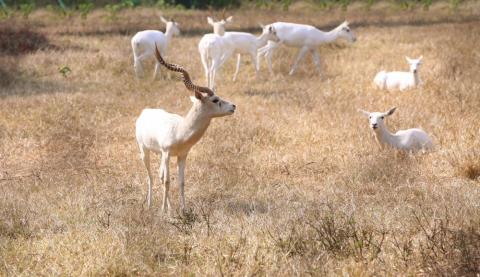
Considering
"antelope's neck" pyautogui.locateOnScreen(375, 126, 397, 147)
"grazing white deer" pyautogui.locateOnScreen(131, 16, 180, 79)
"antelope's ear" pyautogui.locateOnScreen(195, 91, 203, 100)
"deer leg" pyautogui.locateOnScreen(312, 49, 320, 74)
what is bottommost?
"deer leg" pyautogui.locateOnScreen(312, 49, 320, 74)

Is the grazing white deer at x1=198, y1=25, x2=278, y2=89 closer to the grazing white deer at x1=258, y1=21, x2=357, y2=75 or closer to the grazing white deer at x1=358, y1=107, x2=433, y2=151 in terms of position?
the grazing white deer at x1=258, y1=21, x2=357, y2=75

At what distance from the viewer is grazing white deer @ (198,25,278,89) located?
1326 cm

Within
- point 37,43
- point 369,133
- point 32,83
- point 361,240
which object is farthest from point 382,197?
point 37,43

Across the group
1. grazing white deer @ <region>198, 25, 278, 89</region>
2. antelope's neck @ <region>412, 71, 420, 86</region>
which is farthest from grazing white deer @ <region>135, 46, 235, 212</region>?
antelope's neck @ <region>412, 71, 420, 86</region>

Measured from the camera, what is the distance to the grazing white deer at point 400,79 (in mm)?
12469

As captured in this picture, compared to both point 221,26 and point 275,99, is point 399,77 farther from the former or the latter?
point 221,26

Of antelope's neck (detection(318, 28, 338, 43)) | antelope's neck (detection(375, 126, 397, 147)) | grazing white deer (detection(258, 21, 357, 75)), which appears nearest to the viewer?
antelope's neck (detection(375, 126, 397, 147))

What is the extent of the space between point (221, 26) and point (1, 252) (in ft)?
30.0

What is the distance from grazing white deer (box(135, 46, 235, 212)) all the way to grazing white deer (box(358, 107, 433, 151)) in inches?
114

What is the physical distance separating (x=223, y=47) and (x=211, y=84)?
0.78 metres

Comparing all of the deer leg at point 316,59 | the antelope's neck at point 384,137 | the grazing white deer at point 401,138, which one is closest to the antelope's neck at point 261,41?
the deer leg at point 316,59

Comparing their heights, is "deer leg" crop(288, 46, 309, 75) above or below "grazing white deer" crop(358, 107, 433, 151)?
below

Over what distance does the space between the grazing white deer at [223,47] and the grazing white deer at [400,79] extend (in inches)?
98.7

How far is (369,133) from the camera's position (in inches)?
375
